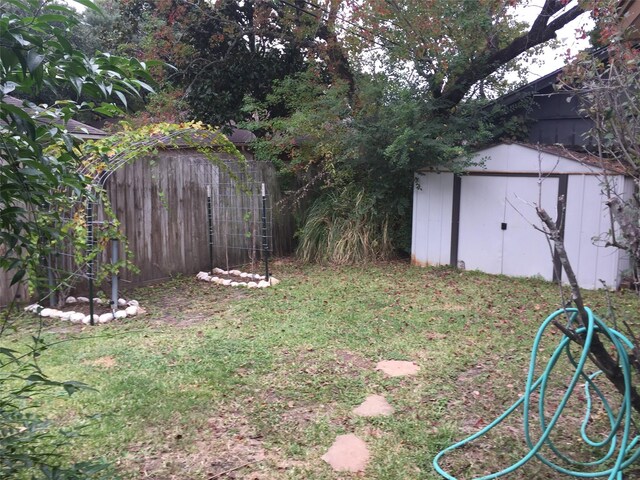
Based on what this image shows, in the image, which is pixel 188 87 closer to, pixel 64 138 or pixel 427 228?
pixel 427 228

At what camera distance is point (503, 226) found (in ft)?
27.0

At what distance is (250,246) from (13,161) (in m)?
→ 8.07

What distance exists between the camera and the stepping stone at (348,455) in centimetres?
290

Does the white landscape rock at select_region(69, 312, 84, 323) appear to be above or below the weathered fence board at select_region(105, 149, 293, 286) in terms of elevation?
below

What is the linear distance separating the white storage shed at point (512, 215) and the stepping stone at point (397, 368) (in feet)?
10.9

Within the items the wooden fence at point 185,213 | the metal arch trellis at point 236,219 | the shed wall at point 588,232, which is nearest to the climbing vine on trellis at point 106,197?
the wooden fence at point 185,213

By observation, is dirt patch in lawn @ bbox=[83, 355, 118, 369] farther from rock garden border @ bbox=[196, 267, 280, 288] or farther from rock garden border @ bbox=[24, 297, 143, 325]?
rock garden border @ bbox=[196, 267, 280, 288]

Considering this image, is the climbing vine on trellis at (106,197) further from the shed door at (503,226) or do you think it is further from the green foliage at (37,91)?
the shed door at (503,226)

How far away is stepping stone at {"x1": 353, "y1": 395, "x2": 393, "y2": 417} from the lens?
3.53 meters

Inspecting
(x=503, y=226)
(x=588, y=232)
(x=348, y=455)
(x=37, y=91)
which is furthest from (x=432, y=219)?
(x=37, y=91)

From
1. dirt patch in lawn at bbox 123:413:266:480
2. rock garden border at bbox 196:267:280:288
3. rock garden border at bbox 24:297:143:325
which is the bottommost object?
dirt patch in lawn at bbox 123:413:266:480

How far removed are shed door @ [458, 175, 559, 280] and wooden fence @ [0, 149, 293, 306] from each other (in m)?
3.63

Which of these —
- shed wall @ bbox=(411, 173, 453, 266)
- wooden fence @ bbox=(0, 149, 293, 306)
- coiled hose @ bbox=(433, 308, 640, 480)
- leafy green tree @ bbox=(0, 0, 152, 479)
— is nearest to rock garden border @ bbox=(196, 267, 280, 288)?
wooden fence @ bbox=(0, 149, 293, 306)

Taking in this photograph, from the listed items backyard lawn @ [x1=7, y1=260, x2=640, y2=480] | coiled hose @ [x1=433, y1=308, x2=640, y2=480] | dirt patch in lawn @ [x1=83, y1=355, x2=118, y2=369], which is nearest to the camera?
coiled hose @ [x1=433, y1=308, x2=640, y2=480]
